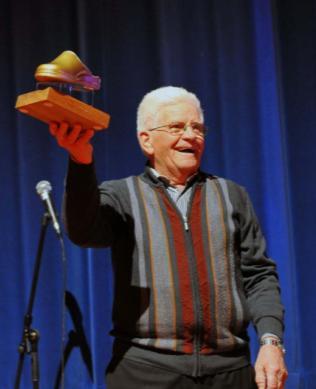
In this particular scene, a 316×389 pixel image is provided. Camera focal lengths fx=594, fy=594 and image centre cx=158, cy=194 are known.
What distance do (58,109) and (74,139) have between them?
0.25 feet

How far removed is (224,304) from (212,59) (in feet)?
5.13

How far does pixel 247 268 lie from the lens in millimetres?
1337

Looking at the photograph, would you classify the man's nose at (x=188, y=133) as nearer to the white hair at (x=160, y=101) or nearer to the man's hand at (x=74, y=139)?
the white hair at (x=160, y=101)

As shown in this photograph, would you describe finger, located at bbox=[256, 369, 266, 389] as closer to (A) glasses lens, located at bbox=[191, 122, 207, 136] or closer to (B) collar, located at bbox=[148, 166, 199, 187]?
(B) collar, located at bbox=[148, 166, 199, 187]

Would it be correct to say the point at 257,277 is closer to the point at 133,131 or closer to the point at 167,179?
the point at 167,179

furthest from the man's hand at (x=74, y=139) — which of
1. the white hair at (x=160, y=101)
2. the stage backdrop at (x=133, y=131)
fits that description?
the stage backdrop at (x=133, y=131)

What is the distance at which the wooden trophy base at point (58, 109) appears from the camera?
103cm

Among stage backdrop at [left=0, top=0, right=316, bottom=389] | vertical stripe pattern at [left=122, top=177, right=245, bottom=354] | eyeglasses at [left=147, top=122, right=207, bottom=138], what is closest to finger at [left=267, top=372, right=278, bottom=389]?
vertical stripe pattern at [left=122, top=177, right=245, bottom=354]

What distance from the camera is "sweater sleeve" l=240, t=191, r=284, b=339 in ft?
4.19

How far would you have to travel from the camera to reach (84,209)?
1.16 meters

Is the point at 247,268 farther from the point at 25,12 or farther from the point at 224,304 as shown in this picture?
the point at 25,12

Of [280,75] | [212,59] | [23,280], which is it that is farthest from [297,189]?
[23,280]

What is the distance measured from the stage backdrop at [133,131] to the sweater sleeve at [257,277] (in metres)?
1.17

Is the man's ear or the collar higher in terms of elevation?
the man's ear
